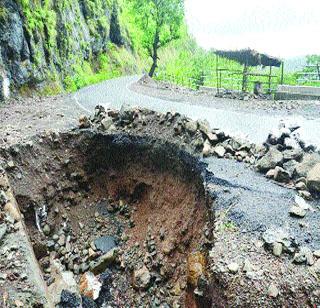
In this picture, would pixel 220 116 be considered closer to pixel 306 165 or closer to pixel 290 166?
pixel 290 166

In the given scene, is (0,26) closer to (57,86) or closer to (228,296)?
(57,86)

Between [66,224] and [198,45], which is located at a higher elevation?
[66,224]

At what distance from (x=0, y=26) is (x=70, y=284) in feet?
41.0

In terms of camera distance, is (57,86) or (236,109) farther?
(57,86)

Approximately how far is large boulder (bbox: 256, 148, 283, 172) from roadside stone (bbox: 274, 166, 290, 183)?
26cm

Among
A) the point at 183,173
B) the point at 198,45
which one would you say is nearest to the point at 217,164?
the point at 183,173

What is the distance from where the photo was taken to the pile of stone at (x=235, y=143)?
7.48 metres

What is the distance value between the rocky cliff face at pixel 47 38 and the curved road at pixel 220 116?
108 inches

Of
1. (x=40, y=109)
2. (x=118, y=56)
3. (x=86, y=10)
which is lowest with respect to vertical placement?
(x=118, y=56)

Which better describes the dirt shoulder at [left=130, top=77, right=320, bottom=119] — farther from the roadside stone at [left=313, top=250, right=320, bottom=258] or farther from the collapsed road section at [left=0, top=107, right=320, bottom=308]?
the roadside stone at [left=313, top=250, right=320, bottom=258]

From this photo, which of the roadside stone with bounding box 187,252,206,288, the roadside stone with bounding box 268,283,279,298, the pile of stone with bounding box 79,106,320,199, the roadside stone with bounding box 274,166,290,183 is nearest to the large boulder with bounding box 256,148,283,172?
the pile of stone with bounding box 79,106,320,199

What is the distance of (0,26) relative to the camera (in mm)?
15664

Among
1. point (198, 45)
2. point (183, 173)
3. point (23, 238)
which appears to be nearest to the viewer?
point (23, 238)

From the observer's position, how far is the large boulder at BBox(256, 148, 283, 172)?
7859 mm
